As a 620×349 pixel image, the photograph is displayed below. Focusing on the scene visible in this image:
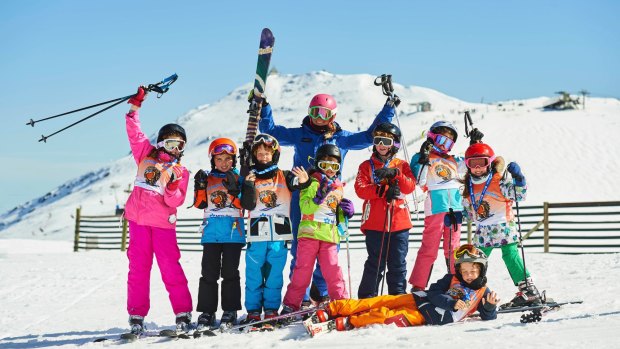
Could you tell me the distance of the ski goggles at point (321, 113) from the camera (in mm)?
6086

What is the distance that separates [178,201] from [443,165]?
101 inches

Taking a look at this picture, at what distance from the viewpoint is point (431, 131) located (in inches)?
246

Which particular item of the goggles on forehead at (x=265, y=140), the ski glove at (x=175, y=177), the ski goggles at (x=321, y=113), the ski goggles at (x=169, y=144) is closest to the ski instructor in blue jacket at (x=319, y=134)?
the ski goggles at (x=321, y=113)

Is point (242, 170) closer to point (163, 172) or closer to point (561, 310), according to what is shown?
point (163, 172)

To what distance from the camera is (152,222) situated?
5.64 meters

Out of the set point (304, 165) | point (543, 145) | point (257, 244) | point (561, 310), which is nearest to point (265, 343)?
point (257, 244)

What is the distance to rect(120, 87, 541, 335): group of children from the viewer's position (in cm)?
550

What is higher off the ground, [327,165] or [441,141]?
[441,141]

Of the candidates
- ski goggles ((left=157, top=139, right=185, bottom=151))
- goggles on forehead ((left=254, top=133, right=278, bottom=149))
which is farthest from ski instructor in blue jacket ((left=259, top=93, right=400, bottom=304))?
ski goggles ((left=157, top=139, right=185, bottom=151))

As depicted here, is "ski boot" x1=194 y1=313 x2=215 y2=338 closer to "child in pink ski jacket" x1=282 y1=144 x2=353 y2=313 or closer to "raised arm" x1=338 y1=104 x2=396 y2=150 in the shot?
"child in pink ski jacket" x1=282 y1=144 x2=353 y2=313

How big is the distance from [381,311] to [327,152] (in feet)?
5.00

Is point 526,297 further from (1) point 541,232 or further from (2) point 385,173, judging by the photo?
(1) point 541,232

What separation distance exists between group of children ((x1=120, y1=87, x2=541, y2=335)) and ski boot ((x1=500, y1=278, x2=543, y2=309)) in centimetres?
1

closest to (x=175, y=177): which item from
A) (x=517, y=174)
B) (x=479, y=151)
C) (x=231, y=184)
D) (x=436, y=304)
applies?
(x=231, y=184)
